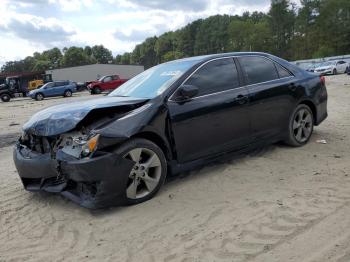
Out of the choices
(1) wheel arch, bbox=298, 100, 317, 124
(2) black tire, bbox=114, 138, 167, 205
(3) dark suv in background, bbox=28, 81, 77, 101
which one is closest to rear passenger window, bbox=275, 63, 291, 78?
(1) wheel arch, bbox=298, 100, 317, 124

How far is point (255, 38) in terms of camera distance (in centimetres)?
11238

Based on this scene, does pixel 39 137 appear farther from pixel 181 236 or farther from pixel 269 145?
pixel 269 145

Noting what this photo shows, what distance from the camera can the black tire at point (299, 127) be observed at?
6.61m

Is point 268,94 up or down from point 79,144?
up

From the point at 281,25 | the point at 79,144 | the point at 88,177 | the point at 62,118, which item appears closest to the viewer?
the point at 88,177

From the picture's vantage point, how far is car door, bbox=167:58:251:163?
5.13 meters

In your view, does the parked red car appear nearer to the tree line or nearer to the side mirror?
the side mirror

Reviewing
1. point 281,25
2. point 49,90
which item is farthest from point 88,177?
point 281,25

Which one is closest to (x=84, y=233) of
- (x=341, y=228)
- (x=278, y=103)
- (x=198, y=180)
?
(x=198, y=180)

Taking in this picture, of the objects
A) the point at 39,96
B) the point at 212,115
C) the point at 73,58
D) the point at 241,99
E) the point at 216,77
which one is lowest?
the point at 39,96

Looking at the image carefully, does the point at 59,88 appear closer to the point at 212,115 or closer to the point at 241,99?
the point at 241,99

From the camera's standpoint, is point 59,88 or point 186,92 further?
point 59,88

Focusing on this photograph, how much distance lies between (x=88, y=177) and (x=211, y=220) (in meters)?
1.34

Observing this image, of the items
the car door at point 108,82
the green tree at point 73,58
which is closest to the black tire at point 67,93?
the car door at point 108,82
